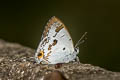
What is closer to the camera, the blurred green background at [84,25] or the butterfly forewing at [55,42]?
the butterfly forewing at [55,42]

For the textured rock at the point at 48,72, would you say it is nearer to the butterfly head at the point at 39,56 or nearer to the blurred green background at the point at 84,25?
the butterfly head at the point at 39,56

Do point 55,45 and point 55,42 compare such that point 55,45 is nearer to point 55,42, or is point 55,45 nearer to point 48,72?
point 55,42

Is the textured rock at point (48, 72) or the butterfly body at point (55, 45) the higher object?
the butterfly body at point (55, 45)

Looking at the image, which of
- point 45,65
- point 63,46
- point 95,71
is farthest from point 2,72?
point 95,71

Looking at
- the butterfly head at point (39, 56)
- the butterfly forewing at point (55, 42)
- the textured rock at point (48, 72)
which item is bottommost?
the textured rock at point (48, 72)

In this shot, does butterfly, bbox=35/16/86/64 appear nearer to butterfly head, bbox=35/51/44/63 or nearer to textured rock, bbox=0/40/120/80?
butterfly head, bbox=35/51/44/63

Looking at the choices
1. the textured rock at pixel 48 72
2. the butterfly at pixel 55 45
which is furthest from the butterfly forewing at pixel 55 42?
the textured rock at pixel 48 72

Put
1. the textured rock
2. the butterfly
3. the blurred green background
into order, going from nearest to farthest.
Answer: the textured rock
the butterfly
the blurred green background

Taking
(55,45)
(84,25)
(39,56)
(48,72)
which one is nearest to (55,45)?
(55,45)

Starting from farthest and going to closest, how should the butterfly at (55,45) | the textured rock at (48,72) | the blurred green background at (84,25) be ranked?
the blurred green background at (84,25) → the butterfly at (55,45) → the textured rock at (48,72)

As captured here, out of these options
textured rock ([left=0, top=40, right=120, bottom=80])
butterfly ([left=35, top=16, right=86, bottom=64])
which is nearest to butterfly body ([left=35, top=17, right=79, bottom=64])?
butterfly ([left=35, top=16, right=86, bottom=64])
